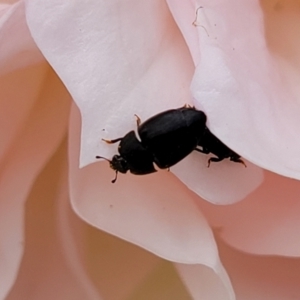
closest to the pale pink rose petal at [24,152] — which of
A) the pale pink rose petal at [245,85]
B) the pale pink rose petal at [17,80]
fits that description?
the pale pink rose petal at [17,80]

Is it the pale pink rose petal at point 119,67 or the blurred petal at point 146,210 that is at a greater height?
the pale pink rose petal at point 119,67

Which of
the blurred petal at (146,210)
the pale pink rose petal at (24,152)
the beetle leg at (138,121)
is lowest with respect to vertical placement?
the blurred petal at (146,210)

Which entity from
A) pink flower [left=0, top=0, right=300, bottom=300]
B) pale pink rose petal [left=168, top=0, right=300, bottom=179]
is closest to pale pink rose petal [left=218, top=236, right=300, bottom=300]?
pink flower [left=0, top=0, right=300, bottom=300]

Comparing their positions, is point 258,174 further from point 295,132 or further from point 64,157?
point 64,157

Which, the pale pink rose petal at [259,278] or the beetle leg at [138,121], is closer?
the beetle leg at [138,121]

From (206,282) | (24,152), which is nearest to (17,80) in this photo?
(24,152)

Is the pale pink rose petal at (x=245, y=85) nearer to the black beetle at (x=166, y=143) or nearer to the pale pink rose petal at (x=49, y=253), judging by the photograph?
the black beetle at (x=166, y=143)

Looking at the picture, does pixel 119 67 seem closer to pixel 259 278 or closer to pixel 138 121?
pixel 138 121
